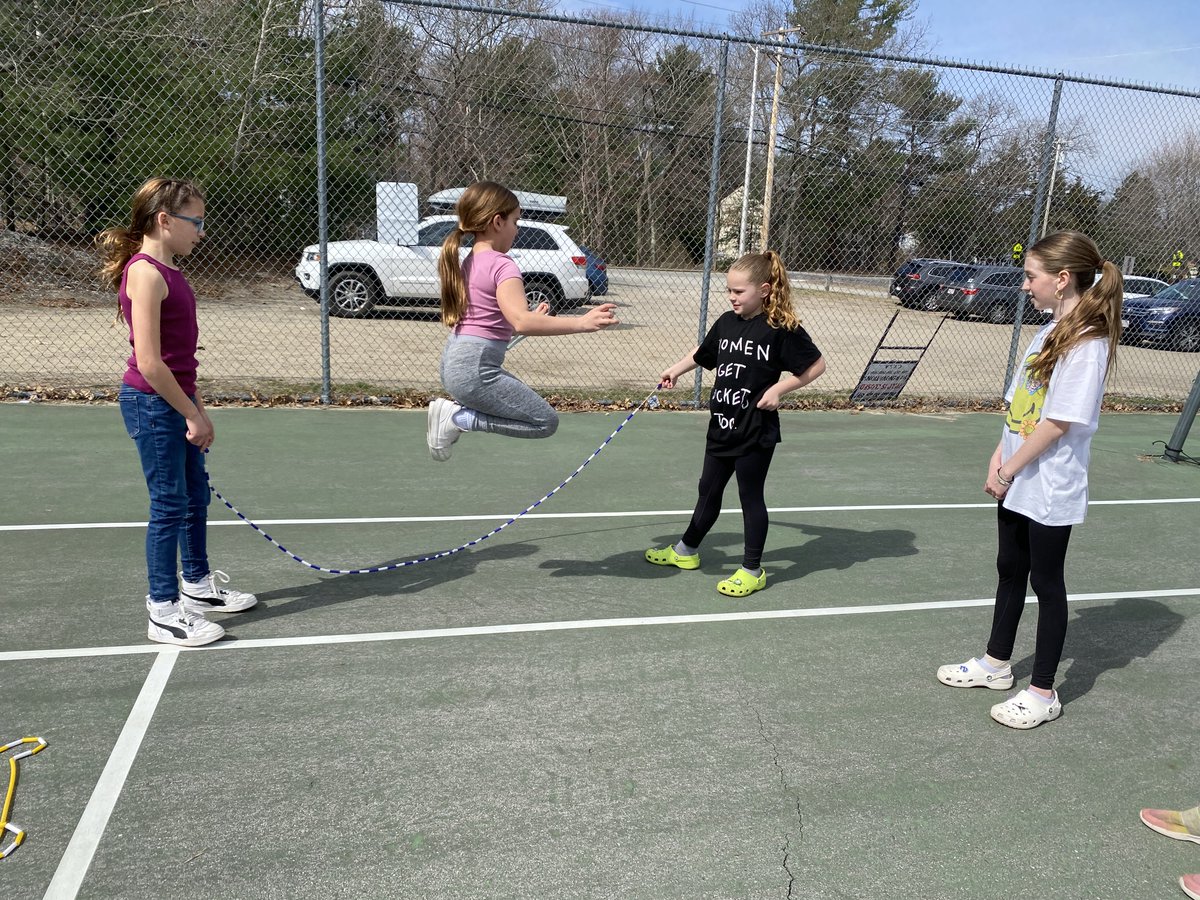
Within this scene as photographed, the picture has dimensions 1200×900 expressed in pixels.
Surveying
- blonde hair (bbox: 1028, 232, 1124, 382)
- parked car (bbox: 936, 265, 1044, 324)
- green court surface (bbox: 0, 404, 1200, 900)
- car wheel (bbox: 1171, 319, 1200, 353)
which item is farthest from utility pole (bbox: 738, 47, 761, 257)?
car wheel (bbox: 1171, 319, 1200, 353)

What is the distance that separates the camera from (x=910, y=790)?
310 cm

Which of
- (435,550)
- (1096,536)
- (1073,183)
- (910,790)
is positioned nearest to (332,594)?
(435,550)

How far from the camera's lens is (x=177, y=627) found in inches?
153

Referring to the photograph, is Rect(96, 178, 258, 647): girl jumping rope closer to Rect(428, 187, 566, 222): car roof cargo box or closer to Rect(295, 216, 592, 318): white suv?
Rect(428, 187, 566, 222): car roof cargo box

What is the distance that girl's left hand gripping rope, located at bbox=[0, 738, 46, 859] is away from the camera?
2.65 m

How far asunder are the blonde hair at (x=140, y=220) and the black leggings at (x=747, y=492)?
2.67 metres

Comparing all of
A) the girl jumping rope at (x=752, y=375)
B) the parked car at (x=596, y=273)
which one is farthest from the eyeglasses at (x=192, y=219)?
the parked car at (x=596, y=273)

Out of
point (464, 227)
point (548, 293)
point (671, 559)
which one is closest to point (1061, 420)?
point (671, 559)

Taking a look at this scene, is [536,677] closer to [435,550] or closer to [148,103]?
[435,550]

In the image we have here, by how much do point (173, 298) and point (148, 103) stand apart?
11.6 m

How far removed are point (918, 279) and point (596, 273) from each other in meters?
4.57

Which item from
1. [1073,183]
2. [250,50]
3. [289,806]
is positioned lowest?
[289,806]

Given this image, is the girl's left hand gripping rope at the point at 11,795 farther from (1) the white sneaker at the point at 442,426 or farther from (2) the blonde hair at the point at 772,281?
(2) the blonde hair at the point at 772,281

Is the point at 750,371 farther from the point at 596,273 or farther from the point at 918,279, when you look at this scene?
the point at 918,279
